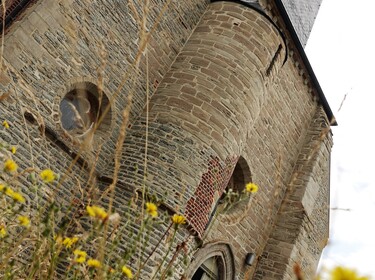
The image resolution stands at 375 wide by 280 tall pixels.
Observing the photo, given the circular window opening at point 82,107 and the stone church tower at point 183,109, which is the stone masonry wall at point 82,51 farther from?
the circular window opening at point 82,107

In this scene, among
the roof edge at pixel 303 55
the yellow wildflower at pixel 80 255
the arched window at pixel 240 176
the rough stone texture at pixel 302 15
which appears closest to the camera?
the yellow wildflower at pixel 80 255

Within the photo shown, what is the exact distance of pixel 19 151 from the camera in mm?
6633

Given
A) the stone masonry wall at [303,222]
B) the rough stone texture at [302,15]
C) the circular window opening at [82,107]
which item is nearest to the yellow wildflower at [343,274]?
the circular window opening at [82,107]

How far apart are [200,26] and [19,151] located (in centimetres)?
472

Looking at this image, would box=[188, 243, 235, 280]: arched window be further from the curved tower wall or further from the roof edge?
the roof edge

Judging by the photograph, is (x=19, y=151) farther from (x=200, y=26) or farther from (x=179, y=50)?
(x=200, y=26)

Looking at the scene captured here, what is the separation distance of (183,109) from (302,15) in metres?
7.38

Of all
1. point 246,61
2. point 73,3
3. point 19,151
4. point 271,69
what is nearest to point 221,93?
point 246,61

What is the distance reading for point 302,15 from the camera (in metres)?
14.1

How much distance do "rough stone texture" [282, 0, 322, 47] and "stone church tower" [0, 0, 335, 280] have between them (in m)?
2.14

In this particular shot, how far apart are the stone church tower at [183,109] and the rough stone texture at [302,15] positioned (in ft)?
7.01

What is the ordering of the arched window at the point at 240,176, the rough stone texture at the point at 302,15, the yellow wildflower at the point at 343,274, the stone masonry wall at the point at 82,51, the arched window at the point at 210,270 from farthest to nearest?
the rough stone texture at the point at 302,15 < the arched window at the point at 240,176 < the arched window at the point at 210,270 < the stone masonry wall at the point at 82,51 < the yellow wildflower at the point at 343,274

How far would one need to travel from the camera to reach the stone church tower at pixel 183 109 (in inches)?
277

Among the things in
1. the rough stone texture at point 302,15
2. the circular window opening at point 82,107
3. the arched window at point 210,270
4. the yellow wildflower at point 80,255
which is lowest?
the yellow wildflower at point 80,255
